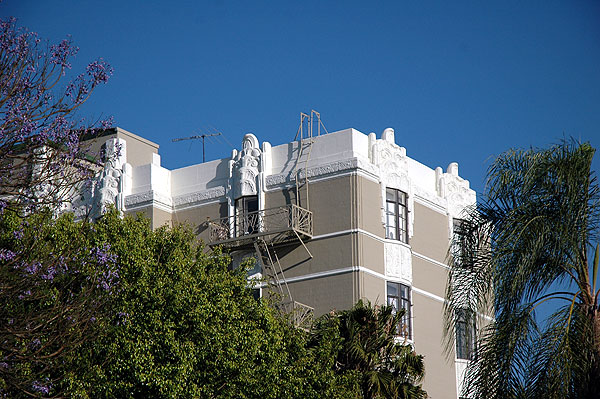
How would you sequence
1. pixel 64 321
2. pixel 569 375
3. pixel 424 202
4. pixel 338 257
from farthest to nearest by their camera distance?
pixel 424 202
pixel 338 257
pixel 64 321
pixel 569 375

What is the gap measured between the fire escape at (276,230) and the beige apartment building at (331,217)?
47mm

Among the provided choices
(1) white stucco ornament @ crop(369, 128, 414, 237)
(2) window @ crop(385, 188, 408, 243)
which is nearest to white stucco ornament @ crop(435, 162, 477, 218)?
(1) white stucco ornament @ crop(369, 128, 414, 237)

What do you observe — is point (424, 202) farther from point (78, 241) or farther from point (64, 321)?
point (64, 321)

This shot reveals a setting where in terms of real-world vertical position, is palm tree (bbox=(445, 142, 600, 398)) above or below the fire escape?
below

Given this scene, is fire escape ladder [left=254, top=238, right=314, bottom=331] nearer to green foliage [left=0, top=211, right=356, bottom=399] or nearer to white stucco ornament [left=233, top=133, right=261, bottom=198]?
white stucco ornament [left=233, top=133, right=261, bottom=198]

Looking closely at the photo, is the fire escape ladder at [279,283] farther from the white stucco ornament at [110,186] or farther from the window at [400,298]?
the white stucco ornament at [110,186]

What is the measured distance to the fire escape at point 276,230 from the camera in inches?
1278

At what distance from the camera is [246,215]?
34.0 m

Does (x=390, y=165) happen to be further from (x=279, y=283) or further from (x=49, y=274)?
(x=49, y=274)

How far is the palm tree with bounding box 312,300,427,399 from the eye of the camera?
25078 mm

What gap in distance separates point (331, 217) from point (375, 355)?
7880 mm

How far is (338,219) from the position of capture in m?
32.4

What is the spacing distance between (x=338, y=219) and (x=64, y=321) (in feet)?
53.7

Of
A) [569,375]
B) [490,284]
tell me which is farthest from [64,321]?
[569,375]
